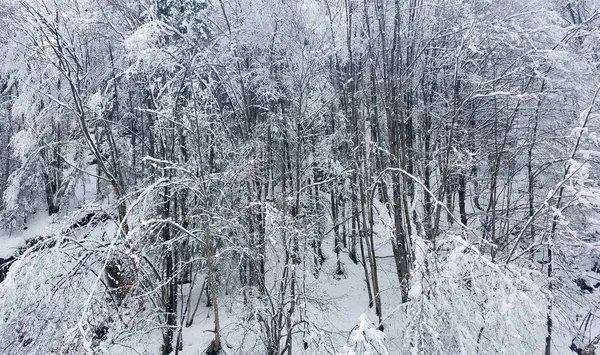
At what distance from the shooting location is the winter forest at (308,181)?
6.98 meters

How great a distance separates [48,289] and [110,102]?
8504 mm

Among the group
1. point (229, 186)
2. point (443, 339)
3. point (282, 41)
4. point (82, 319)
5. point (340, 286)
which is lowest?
point (340, 286)

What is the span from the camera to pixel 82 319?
6289mm

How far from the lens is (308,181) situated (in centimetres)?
1548

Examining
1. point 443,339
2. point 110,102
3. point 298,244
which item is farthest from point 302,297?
point 110,102

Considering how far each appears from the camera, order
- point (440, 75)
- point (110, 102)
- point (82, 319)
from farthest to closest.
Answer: point (110, 102) < point (440, 75) < point (82, 319)

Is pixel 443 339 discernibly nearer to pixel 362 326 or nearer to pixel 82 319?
pixel 362 326

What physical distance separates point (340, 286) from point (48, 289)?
932 cm

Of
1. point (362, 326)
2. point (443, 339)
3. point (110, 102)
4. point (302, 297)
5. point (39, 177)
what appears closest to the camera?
point (362, 326)

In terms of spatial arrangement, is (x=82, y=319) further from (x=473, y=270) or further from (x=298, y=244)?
(x=473, y=270)

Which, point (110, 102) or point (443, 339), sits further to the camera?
point (110, 102)

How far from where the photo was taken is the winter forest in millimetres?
6980

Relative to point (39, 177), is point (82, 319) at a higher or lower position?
lower

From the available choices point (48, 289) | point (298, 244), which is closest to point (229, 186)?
point (298, 244)
